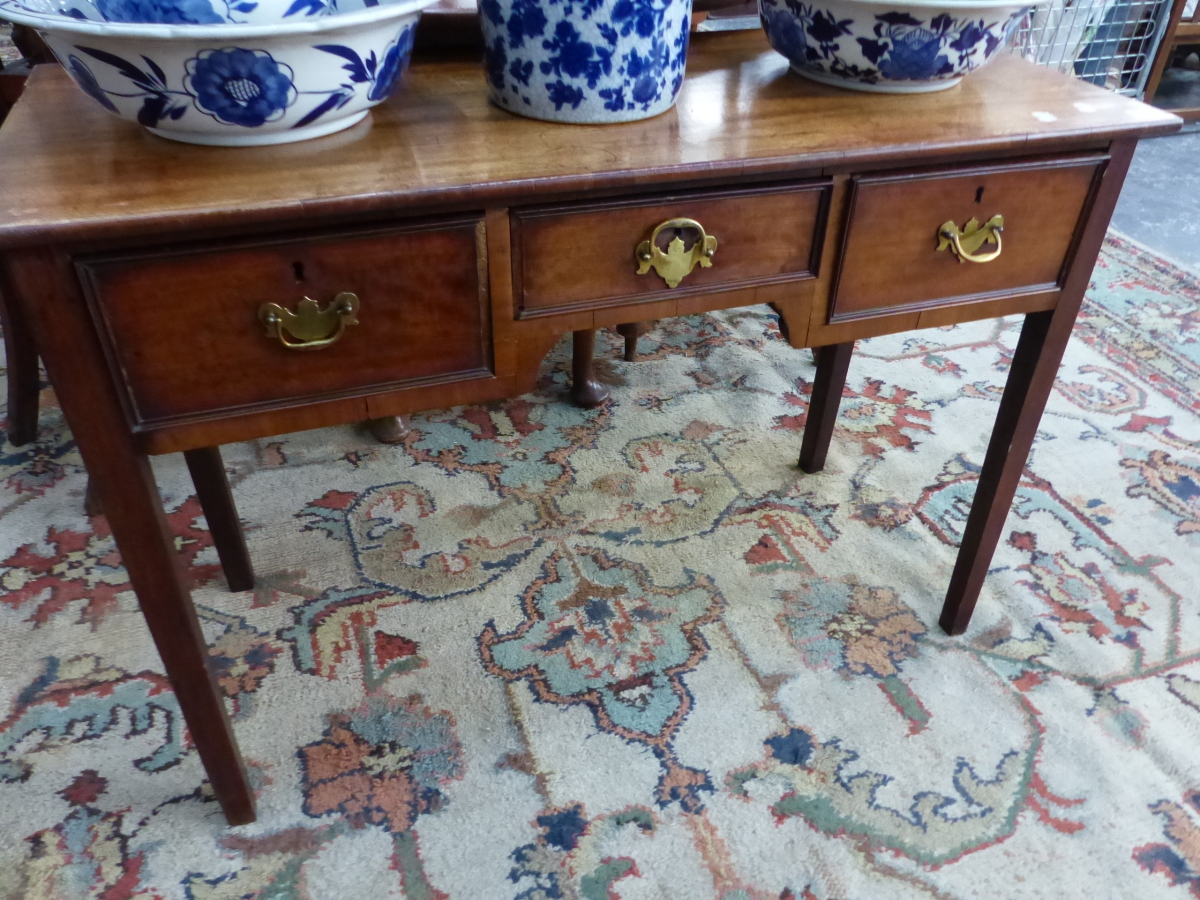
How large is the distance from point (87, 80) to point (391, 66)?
0.21 m

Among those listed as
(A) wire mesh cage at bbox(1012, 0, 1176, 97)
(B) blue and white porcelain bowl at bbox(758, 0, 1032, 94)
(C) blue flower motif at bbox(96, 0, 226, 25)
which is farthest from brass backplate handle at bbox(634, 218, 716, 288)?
(A) wire mesh cage at bbox(1012, 0, 1176, 97)

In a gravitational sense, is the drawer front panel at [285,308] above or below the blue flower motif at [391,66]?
below

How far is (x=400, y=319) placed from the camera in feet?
2.20

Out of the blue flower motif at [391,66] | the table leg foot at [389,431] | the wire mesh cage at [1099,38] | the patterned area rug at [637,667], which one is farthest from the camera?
the wire mesh cage at [1099,38]

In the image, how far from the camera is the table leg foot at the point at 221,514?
103 centimetres

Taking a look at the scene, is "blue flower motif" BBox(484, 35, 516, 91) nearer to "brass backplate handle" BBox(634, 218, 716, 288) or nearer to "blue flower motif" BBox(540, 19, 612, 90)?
"blue flower motif" BBox(540, 19, 612, 90)

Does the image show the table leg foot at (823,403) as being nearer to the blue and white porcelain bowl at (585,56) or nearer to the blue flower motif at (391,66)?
the blue and white porcelain bowl at (585,56)

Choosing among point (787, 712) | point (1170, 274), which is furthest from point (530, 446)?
point (1170, 274)

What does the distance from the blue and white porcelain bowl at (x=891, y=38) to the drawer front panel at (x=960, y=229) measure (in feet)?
0.32

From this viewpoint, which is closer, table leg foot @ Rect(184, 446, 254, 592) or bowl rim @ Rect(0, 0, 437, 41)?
bowl rim @ Rect(0, 0, 437, 41)

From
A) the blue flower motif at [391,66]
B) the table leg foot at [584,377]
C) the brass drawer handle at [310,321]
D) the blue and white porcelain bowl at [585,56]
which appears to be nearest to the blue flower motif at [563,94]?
the blue and white porcelain bowl at [585,56]

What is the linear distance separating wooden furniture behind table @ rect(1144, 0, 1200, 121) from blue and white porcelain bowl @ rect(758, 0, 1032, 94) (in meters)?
2.54

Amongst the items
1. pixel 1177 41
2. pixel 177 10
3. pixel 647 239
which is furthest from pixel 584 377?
pixel 1177 41

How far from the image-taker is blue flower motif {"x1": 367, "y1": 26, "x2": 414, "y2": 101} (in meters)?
0.65
